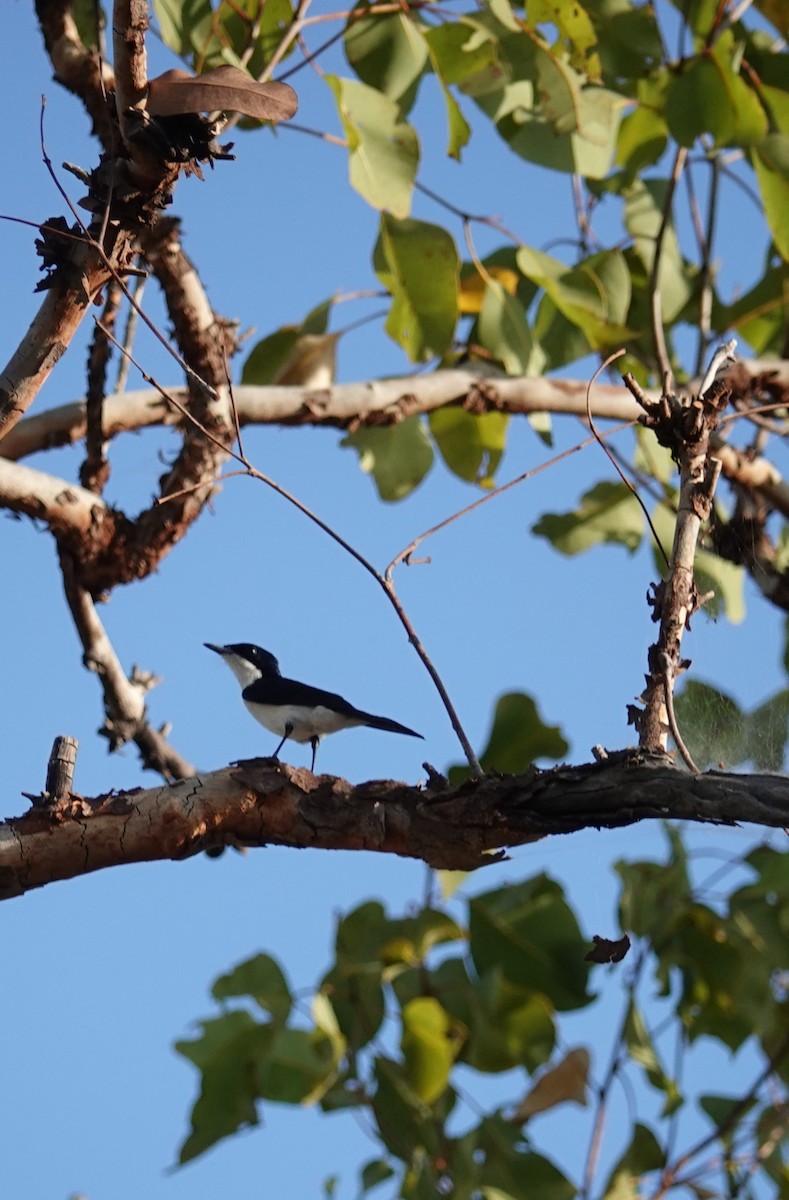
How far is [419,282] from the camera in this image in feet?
14.4

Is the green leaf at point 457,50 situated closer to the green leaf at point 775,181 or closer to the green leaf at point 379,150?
the green leaf at point 379,150

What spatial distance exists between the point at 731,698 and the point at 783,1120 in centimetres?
169

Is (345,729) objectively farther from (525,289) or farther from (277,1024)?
(525,289)

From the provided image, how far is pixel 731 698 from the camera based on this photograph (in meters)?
2.56

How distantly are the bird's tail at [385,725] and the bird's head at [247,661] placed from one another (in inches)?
25.5

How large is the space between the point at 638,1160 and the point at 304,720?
1.49 meters

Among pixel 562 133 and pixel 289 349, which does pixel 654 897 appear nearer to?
pixel 289 349

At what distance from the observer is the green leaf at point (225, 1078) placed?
2969 millimetres

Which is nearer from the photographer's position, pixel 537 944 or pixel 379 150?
pixel 537 944

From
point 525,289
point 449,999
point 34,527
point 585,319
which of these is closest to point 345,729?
point 449,999

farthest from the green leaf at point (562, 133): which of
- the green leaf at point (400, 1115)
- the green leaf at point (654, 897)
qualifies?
the green leaf at point (400, 1115)

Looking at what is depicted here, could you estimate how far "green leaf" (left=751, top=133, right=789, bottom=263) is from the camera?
4.42 meters

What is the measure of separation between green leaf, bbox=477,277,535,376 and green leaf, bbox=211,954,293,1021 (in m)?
2.46

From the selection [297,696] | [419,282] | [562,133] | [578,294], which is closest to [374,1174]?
[297,696]
